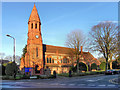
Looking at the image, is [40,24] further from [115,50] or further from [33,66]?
[115,50]

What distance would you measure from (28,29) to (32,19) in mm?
4002

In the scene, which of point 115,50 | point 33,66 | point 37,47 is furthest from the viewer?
point 37,47

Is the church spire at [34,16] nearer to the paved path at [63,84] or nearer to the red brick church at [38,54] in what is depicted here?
the red brick church at [38,54]

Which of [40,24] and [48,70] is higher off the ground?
[40,24]

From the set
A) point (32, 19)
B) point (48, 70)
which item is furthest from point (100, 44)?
point (32, 19)

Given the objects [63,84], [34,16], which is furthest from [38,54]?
[63,84]

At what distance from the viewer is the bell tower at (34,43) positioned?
47353mm

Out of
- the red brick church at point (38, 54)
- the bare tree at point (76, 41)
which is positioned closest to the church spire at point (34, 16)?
the red brick church at point (38, 54)

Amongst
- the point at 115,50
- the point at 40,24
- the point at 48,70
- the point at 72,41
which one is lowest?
the point at 48,70

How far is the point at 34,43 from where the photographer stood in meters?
48.9

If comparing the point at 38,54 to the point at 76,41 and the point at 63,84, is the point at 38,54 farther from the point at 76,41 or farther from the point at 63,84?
the point at 63,84

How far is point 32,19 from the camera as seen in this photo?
164 feet

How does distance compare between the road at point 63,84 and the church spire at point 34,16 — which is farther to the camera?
the church spire at point 34,16

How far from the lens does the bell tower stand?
47.4 m
